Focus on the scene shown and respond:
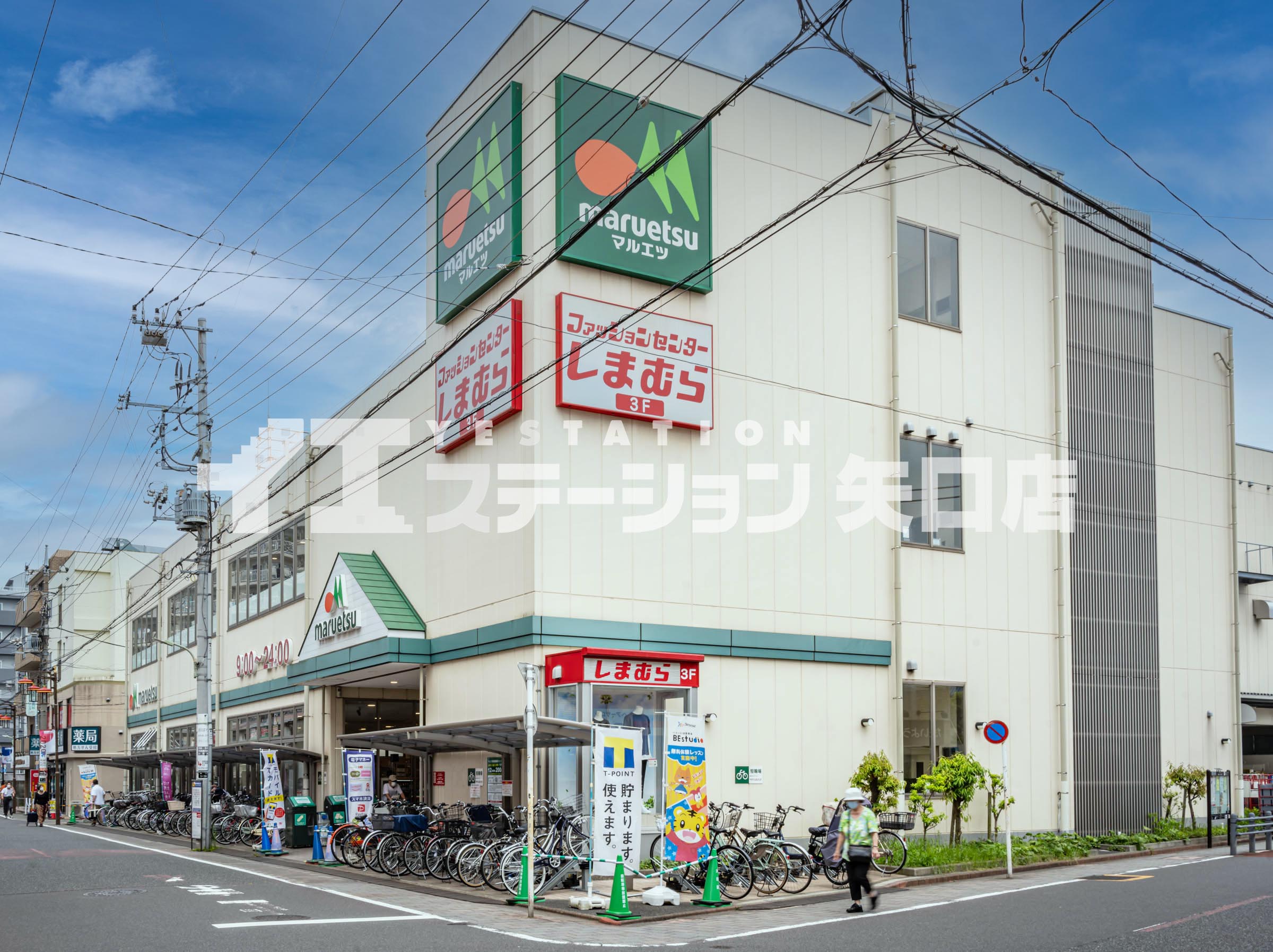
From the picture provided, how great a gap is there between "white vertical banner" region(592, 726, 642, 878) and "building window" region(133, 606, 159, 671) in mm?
39474

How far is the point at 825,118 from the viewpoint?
26578 millimetres

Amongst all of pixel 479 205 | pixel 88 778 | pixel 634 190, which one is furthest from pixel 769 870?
pixel 88 778

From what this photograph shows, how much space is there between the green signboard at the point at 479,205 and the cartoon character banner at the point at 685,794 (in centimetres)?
945

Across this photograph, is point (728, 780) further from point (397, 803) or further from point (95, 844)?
point (95, 844)

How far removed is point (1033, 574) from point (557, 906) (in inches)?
613

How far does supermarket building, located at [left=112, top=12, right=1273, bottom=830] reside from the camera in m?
22.3

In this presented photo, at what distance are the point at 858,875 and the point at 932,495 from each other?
12620 mm

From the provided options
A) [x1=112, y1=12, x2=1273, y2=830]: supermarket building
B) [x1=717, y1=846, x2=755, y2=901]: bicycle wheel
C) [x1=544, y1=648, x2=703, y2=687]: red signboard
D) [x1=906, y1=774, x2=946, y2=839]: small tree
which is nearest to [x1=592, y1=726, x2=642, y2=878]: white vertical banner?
[x1=717, y1=846, x2=755, y2=901]: bicycle wheel

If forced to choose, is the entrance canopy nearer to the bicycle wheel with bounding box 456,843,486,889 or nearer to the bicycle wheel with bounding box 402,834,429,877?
the bicycle wheel with bounding box 402,834,429,877

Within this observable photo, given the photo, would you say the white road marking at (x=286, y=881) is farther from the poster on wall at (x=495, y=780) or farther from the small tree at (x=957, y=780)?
the small tree at (x=957, y=780)

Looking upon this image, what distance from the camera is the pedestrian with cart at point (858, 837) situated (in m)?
15.4

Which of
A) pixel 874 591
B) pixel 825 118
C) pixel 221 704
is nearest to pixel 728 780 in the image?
pixel 874 591

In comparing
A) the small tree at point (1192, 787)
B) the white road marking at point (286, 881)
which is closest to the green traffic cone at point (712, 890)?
the white road marking at point (286, 881)

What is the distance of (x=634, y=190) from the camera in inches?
908
